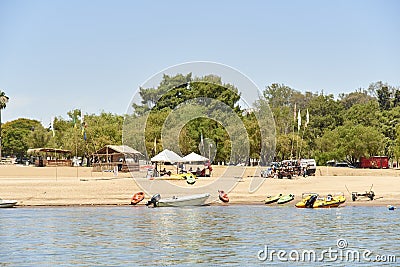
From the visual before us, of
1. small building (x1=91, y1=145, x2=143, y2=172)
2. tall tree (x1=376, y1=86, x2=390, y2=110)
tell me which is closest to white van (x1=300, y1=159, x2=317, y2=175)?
small building (x1=91, y1=145, x2=143, y2=172)

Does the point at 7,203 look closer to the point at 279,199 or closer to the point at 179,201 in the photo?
the point at 179,201

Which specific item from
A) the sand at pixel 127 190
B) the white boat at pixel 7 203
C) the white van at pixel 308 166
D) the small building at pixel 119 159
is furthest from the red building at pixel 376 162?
the white boat at pixel 7 203

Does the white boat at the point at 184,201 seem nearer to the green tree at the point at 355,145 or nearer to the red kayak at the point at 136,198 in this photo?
the red kayak at the point at 136,198

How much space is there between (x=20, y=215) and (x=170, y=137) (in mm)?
39085

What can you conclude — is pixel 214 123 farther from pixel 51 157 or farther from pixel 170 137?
pixel 51 157

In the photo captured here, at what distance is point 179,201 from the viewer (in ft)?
161

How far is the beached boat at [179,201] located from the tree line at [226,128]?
24695 mm

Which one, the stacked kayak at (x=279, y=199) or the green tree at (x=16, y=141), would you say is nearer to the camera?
the stacked kayak at (x=279, y=199)

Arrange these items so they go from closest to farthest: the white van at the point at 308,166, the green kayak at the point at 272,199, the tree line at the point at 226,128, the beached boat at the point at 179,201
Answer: the beached boat at the point at 179,201 < the green kayak at the point at 272,199 < the white van at the point at 308,166 < the tree line at the point at 226,128

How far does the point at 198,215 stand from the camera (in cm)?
4500

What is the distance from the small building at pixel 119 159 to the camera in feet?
258

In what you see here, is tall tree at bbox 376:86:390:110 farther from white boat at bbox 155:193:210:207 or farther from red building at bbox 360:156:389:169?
white boat at bbox 155:193:210:207

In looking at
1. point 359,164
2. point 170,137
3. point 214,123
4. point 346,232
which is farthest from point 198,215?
point 359,164

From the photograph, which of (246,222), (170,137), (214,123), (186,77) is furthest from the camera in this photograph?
(186,77)
